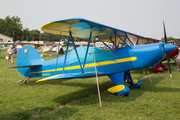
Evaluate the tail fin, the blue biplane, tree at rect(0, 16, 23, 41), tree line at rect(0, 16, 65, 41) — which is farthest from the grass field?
tree at rect(0, 16, 23, 41)

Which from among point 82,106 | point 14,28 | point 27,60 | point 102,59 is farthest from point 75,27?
point 14,28

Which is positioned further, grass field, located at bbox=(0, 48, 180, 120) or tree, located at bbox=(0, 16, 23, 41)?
tree, located at bbox=(0, 16, 23, 41)

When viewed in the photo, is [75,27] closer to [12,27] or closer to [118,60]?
[118,60]

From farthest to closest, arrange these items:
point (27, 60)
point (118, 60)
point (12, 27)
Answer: point (12, 27), point (27, 60), point (118, 60)

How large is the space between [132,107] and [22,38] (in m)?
83.4

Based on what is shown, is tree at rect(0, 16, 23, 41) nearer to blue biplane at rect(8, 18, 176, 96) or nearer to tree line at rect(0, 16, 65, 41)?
tree line at rect(0, 16, 65, 41)

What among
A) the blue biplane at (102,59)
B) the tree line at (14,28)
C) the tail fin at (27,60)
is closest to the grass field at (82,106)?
the blue biplane at (102,59)

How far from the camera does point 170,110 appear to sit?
393 centimetres

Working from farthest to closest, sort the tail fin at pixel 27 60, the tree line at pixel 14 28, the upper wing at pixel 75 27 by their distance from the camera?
the tree line at pixel 14 28 < the tail fin at pixel 27 60 < the upper wing at pixel 75 27

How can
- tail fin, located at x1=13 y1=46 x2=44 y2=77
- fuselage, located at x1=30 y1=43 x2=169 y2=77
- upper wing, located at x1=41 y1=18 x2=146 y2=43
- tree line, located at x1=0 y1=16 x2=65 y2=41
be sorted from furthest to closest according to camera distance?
tree line, located at x1=0 y1=16 x2=65 y2=41, tail fin, located at x1=13 y1=46 x2=44 y2=77, fuselage, located at x1=30 y1=43 x2=169 y2=77, upper wing, located at x1=41 y1=18 x2=146 y2=43

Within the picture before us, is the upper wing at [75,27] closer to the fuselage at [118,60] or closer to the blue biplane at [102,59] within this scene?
the blue biplane at [102,59]

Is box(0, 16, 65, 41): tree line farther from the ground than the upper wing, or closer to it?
farther from the ground

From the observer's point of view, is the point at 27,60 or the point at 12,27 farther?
the point at 12,27

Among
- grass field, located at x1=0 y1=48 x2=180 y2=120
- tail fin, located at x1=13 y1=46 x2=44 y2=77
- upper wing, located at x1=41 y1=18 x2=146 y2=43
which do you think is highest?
upper wing, located at x1=41 y1=18 x2=146 y2=43
